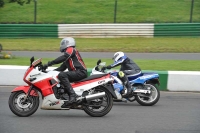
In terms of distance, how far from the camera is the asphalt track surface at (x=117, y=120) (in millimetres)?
7773

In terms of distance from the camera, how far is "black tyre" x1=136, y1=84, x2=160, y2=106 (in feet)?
34.0

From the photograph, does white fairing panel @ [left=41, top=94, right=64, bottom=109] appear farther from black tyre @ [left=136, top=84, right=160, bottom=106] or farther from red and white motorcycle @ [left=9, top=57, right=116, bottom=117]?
black tyre @ [left=136, top=84, right=160, bottom=106]

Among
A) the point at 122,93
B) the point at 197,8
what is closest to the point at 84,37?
the point at 197,8

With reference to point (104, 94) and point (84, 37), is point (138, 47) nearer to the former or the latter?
point (84, 37)

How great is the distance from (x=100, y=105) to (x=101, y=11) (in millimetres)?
21054

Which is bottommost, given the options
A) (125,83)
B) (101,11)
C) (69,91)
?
(125,83)

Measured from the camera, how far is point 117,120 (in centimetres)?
859

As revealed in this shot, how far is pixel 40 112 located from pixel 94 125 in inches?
64.5

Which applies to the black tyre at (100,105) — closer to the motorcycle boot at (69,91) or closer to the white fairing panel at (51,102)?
the motorcycle boot at (69,91)

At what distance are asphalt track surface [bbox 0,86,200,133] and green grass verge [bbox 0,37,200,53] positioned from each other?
1201 cm

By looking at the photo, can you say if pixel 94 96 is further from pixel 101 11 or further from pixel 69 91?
pixel 101 11

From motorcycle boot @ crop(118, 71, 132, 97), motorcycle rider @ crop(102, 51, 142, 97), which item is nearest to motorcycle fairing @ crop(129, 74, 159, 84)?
motorcycle rider @ crop(102, 51, 142, 97)

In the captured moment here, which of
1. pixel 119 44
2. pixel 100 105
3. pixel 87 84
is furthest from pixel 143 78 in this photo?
pixel 119 44

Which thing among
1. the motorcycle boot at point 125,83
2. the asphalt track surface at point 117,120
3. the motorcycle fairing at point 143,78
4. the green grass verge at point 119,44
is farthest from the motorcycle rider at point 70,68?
the green grass verge at point 119,44
